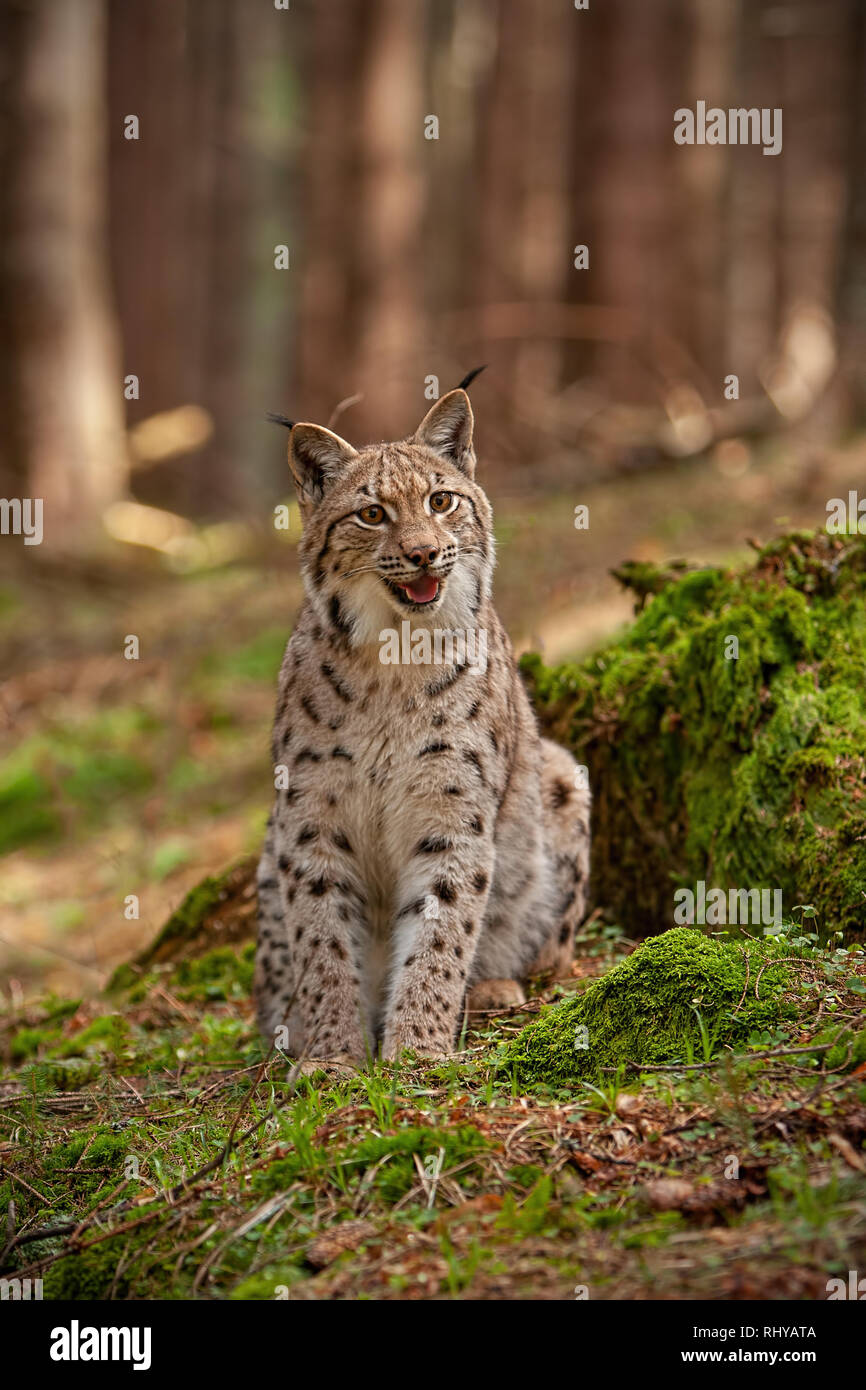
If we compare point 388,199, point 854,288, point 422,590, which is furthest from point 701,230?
point 422,590

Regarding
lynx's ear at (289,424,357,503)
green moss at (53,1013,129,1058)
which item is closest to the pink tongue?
lynx's ear at (289,424,357,503)

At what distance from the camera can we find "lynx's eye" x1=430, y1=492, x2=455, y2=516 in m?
5.08

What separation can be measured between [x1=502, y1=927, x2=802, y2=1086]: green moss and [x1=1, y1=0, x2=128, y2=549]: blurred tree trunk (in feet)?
35.9

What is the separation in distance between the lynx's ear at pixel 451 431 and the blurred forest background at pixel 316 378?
5.24 ft

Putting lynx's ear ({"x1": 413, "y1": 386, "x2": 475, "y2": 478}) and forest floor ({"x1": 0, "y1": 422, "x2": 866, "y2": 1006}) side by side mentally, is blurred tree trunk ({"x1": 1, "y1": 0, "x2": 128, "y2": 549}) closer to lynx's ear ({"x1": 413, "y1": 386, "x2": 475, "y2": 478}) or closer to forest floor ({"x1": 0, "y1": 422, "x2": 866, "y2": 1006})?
forest floor ({"x1": 0, "y1": 422, "x2": 866, "y2": 1006})

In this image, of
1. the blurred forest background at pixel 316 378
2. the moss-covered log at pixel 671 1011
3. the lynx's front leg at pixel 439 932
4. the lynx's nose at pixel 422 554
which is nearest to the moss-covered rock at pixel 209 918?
the blurred forest background at pixel 316 378

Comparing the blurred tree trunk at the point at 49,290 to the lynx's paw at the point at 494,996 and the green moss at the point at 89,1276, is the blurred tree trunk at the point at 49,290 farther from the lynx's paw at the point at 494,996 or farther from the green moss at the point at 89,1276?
the green moss at the point at 89,1276

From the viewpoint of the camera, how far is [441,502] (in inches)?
201

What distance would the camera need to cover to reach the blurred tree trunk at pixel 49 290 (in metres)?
14.1

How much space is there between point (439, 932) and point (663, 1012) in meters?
1.08

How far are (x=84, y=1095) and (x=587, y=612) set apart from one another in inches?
226

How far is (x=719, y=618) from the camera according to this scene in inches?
230
